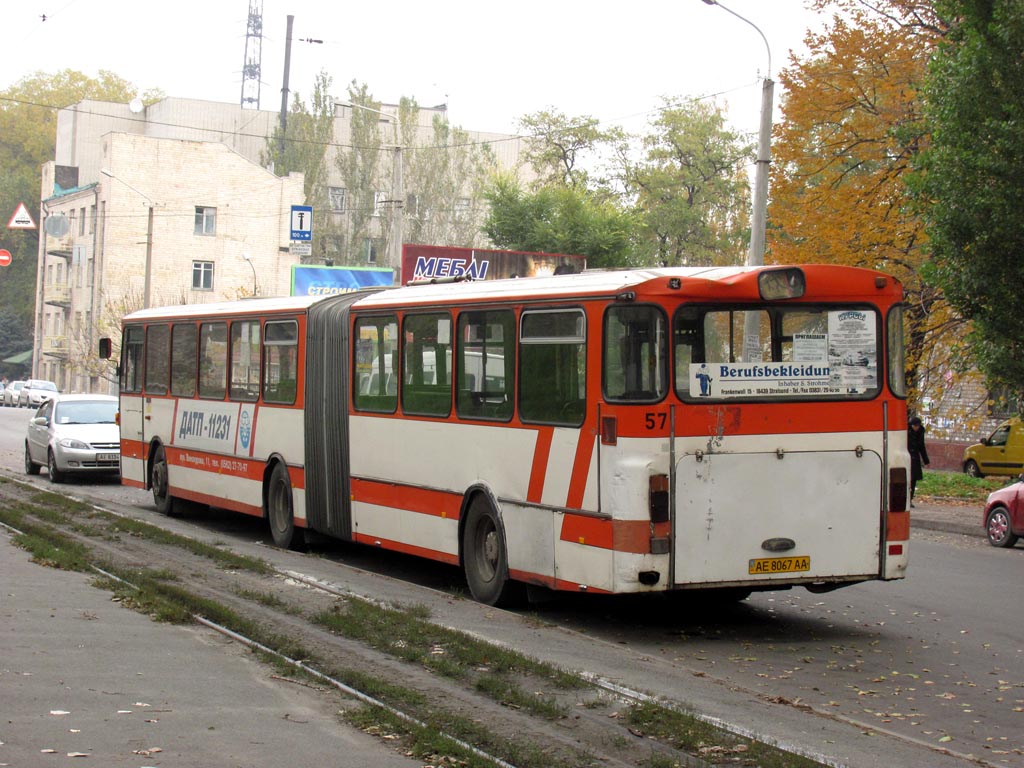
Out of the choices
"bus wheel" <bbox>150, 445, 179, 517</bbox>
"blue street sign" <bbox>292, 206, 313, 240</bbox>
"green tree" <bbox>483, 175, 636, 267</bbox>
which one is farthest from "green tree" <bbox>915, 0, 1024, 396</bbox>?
"green tree" <bbox>483, 175, 636, 267</bbox>

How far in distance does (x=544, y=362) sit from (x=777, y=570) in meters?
2.42

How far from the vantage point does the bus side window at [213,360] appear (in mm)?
17969

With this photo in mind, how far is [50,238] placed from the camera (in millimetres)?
81062

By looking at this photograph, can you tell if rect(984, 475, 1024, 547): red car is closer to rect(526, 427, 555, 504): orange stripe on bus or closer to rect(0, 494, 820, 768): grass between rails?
rect(526, 427, 555, 504): orange stripe on bus

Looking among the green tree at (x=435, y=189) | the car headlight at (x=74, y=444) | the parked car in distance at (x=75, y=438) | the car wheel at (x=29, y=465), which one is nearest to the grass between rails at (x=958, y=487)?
the parked car in distance at (x=75, y=438)

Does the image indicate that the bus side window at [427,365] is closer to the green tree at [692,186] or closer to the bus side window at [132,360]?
the bus side window at [132,360]

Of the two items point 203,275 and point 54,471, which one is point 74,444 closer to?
point 54,471

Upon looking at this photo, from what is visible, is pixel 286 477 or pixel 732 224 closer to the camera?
pixel 286 477

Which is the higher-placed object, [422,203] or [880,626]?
[422,203]

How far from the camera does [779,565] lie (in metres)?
10.5

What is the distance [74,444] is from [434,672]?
1804 cm

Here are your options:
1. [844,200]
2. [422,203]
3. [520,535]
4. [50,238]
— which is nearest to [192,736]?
[520,535]

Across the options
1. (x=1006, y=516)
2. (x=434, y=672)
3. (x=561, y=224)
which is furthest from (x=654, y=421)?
(x=561, y=224)

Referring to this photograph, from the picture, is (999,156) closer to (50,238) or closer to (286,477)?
(286,477)
